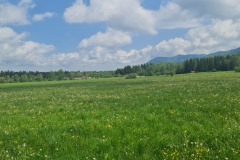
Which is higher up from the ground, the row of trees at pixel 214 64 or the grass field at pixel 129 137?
the row of trees at pixel 214 64

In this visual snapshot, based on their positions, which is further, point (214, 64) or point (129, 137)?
point (214, 64)

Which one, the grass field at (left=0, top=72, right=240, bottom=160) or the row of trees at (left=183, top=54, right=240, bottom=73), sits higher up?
the row of trees at (left=183, top=54, right=240, bottom=73)

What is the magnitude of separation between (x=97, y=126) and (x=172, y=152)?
13.4 ft

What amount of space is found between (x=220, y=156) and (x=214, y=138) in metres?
1.49

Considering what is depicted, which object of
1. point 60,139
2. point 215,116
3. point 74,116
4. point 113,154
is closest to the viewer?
point 113,154

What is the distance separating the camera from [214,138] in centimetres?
1027

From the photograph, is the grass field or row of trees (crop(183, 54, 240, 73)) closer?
the grass field

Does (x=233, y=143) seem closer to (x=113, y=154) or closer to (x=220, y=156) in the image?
(x=220, y=156)

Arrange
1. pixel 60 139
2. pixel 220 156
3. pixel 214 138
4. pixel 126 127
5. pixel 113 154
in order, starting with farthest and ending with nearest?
pixel 126 127, pixel 60 139, pixel 214 138, pixel 113 154, pixel 220 156

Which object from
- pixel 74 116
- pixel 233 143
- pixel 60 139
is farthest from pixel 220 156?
pixel 74 116

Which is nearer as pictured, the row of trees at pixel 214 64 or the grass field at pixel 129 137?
the grass field at pixel 129 137

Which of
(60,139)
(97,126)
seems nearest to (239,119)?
(97,126)

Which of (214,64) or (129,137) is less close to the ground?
(214,64)

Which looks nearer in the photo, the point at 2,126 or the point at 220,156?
the point at 220,156
